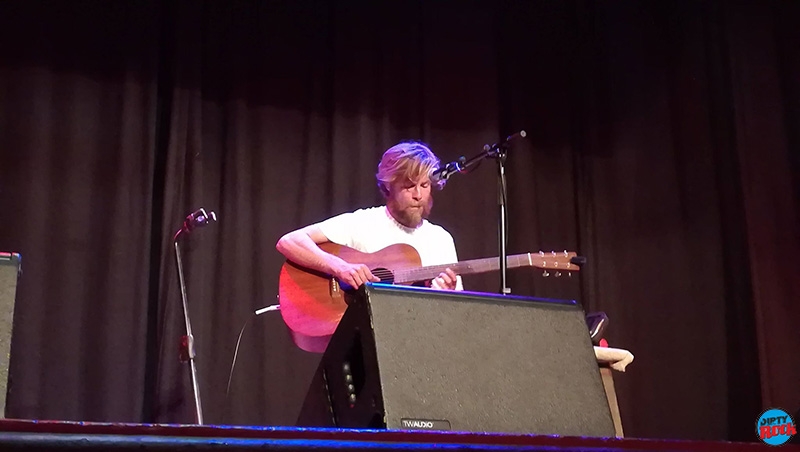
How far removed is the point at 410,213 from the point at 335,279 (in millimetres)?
483

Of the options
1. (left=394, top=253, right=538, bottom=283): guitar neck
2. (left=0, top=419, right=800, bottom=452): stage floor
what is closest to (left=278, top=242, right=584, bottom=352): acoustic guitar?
(left=394, top=253, right=538, bottom=283): guitar neck

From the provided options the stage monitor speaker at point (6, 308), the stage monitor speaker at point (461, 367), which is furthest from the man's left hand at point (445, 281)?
the stage monitor speaker at point (6, 308)

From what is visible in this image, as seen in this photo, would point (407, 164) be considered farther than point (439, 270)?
Yes

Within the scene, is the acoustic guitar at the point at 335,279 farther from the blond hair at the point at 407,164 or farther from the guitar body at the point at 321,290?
the blond hair at the point at 407,164

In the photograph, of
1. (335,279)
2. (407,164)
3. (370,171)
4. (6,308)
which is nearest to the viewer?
(6,308)

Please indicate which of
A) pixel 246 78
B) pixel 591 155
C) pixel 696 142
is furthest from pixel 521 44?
pixel 246 78

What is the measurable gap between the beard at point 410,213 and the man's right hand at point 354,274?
43cm

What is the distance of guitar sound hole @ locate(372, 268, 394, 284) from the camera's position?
10.7 feet

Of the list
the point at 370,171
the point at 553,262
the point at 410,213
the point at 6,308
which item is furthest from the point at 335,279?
the point at 6,308

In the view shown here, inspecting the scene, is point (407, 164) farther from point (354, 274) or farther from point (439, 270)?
point (354, 274)

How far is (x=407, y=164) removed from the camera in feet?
11.3

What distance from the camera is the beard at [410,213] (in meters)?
3.48

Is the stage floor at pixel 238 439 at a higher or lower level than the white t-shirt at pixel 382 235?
lower

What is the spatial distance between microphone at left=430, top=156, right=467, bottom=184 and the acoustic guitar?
1.53ft
